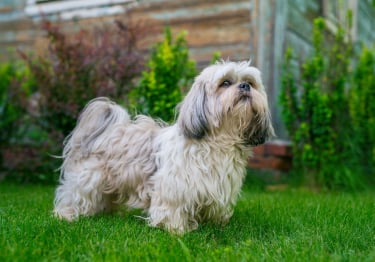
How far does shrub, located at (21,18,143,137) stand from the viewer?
586 cm

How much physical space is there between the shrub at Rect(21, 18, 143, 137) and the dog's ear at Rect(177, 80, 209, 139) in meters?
2.60

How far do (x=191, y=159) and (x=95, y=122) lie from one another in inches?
40.6

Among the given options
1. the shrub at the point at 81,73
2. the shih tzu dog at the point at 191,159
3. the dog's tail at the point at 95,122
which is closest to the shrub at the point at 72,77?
the shrub at the point at 81,73

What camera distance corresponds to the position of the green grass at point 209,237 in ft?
8.39

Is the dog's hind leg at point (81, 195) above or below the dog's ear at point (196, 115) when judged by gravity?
below

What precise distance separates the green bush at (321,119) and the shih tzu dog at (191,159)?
2.67 metres

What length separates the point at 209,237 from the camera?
10.6ft

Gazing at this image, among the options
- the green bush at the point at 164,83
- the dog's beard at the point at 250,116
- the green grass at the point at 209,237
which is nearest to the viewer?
the green grass at the point at 209,237

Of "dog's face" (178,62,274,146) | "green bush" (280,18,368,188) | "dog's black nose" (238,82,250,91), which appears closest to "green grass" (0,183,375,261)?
"dog's face" (178,62,274,146)

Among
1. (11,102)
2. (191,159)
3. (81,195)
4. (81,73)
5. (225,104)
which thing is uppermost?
(81,73)

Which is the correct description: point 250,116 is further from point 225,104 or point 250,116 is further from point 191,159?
point 191,159

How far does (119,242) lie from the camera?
2863mm

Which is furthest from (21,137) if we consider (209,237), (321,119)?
(209,237)

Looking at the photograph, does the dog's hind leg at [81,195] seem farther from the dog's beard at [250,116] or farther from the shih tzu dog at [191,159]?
the dog's beard at [250,116]
